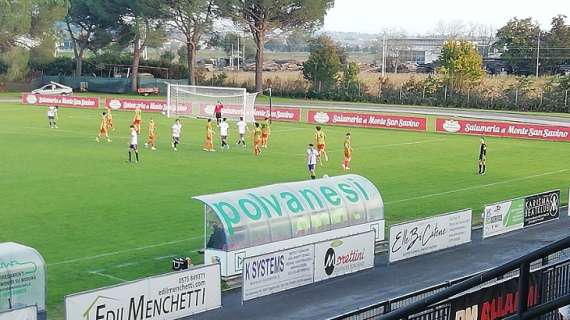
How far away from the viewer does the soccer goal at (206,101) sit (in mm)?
60750

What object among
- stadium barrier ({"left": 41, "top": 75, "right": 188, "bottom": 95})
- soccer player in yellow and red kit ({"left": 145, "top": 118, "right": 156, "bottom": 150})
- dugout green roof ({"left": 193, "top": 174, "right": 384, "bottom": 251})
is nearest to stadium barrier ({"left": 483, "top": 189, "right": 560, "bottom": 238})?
dugout green roof ({"left": 193, "top": 174, "right": 384, "bottom": 251})

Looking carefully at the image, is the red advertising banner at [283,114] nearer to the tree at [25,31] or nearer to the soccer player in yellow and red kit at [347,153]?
the soccer player in yellow and red kit at [347,153]

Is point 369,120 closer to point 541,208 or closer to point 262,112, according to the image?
point 262,112

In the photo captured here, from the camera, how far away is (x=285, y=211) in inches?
795

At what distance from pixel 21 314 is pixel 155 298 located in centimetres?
252

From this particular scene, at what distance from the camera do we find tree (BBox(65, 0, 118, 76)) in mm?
97188

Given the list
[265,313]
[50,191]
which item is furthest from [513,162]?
[265,313]

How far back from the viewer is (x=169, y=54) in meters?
110

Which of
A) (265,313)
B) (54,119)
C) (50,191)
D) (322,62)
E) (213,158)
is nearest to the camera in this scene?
(265,313)

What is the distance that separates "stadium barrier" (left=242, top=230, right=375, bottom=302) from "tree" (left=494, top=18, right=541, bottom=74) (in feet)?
272

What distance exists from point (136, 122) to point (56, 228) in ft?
70.1

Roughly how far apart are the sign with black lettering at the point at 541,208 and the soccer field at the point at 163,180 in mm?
1969

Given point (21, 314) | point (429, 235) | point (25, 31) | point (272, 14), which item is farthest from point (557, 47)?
point (21, 314)

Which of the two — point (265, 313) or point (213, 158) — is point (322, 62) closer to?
point (213, 158)
